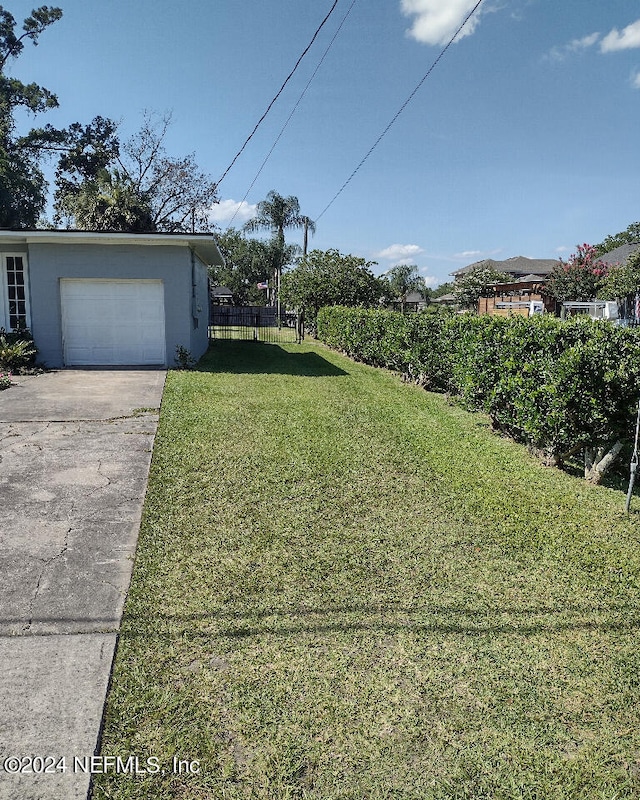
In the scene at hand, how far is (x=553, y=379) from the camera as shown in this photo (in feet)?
17.1

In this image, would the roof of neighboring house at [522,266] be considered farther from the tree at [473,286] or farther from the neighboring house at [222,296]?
the neighboring house at [222,296]

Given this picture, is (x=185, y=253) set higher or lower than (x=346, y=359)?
higher

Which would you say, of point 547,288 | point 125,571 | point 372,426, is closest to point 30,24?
point 547,288

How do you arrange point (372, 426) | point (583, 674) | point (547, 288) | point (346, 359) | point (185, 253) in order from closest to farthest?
1. point (583, 674)
2. point (372, 426)
3. point (185, 253)
4. point (346, 359)
5. point (547, 288)

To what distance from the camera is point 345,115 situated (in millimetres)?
13156

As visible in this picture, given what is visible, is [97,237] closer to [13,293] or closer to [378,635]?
[13,293]

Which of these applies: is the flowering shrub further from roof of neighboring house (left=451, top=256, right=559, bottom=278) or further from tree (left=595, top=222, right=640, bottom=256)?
tree (left=595, top=222, right=640, bottom=256)

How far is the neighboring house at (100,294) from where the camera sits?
39.4 feet

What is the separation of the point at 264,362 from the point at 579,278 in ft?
63.2

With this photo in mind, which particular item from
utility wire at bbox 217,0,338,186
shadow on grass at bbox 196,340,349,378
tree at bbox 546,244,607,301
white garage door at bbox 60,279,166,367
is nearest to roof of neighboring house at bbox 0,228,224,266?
white garage door at bbox 60,279,166,367

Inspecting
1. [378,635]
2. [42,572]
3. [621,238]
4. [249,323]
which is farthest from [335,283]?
[621,238]

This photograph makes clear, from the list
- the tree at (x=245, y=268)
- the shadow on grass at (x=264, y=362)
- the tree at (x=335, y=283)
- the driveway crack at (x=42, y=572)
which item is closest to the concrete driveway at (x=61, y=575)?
the driveway crack at (x=42, y=572)

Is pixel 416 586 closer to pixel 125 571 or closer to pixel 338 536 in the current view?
pixel 338 536

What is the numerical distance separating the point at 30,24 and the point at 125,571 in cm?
4161
